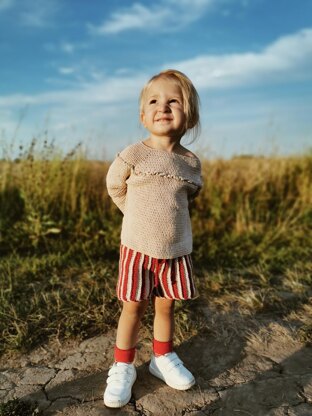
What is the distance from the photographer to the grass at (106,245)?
2812 millimetres

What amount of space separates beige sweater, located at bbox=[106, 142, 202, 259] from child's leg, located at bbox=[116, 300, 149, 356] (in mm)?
331

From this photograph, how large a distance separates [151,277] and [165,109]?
2.68 ft

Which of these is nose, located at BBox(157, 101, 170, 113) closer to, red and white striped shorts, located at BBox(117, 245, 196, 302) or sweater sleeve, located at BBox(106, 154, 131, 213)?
sweater sleeve, located at BBox(106, 154, 131, 213)

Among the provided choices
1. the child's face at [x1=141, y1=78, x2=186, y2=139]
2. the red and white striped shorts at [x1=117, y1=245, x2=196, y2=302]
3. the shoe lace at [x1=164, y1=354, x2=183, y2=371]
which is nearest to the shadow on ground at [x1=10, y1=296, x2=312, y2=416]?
the shoe lace at [x1=164, y1=354, x2=183, y2=371]

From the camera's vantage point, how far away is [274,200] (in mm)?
5633

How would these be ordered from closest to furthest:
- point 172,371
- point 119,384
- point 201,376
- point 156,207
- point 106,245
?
point 156,207, point 119,384, point 172,371, point 201,376, point 106,245

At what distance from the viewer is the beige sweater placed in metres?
2.00

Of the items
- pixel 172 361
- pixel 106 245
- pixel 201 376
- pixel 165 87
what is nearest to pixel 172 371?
pixel 172 361

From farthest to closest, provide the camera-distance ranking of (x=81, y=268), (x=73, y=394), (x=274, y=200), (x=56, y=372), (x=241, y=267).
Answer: (x=274, y=200), (x=241, y=267), (x=81, y=268), (x=56, y=372), (x=73, y=394)

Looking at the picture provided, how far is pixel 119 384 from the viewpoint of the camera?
2102mm

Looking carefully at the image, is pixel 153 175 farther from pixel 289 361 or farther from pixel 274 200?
pixel 274 200

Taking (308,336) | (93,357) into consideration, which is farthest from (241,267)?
(93,357)

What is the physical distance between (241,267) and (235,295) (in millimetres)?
768

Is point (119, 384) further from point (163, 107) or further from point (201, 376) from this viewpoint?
point (163, 107)
